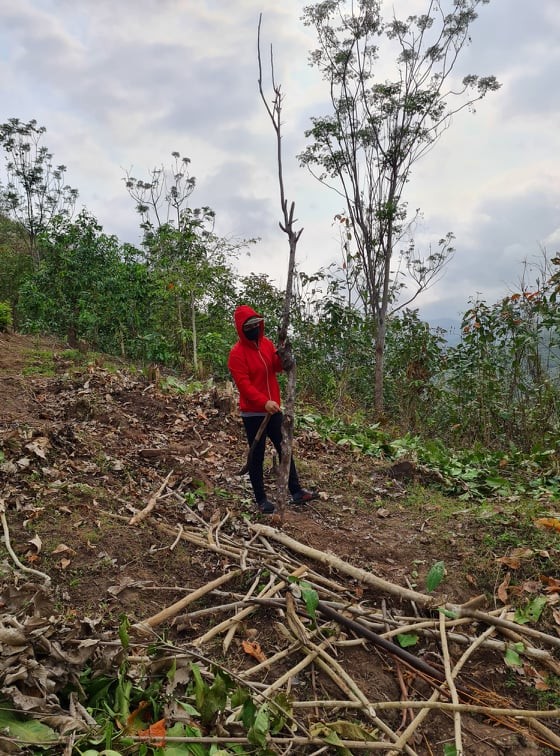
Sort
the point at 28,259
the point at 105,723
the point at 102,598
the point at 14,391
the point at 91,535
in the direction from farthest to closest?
the point at 28,259, the point at 14,391, the point at 91,535, the point at 102,598, the point at 105,723

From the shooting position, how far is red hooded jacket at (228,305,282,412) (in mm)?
4027

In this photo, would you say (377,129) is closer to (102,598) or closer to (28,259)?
(28,259)

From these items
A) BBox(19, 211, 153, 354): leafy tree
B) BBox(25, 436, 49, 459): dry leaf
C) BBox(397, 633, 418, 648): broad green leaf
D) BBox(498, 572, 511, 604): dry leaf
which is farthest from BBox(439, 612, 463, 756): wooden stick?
BBox(19, 211, 153, 354): leafy tree

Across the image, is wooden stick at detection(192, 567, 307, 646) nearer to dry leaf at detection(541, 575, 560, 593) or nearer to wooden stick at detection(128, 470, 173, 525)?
wooden stick at detection(128, 470, 173, 525)

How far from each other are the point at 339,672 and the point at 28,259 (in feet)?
48.0

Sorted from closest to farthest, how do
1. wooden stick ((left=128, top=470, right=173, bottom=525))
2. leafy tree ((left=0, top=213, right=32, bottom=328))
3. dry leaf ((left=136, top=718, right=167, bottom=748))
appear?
1. dry leaf ((left=136, top=718, right=167, bottom=748))
2. wooden stick ((left=128, top=470, right=173, bottom=525))
3. leafy tree ((left=0, top=213, right=32, bottom=328))

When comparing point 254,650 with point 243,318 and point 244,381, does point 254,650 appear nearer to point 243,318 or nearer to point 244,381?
point 244,381

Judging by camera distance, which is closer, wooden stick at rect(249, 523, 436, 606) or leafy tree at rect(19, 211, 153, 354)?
wooden stick at rect(249, 523, 436, 606)

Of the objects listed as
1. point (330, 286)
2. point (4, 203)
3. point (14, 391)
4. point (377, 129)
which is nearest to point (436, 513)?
point (14, 391)

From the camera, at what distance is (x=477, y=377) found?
24.6 feet

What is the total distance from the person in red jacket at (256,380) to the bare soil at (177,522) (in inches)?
16.5

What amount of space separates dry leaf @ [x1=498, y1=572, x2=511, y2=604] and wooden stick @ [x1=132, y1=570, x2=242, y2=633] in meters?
1.57

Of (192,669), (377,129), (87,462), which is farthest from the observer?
(377,129)

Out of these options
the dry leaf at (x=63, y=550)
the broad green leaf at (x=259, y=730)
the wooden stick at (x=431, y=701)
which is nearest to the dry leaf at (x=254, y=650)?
the broad green leaf at (x=259, y=730)
